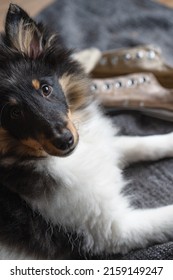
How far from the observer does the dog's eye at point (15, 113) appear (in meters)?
1.55

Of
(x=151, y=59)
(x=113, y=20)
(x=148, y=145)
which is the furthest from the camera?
(x=113, y=20)

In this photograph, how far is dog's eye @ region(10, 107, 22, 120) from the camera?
1.55m

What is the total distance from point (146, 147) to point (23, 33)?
794mm

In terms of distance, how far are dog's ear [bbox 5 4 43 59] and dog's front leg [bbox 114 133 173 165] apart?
611 mm

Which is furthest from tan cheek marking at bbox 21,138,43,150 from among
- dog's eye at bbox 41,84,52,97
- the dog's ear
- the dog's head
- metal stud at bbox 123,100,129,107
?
metal stud at bbox 123,100,129,107

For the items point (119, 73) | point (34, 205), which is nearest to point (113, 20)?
point (119, 73)

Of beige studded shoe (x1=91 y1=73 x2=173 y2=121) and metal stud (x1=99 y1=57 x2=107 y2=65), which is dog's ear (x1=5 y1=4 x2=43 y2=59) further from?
metal stud (x1=99 y1=57 x2=107 y2=65)

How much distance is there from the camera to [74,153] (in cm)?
169

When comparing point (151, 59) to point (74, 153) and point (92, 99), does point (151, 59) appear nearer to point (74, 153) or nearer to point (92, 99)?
point (92, 99)

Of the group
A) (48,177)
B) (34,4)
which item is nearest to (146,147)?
(48,177)

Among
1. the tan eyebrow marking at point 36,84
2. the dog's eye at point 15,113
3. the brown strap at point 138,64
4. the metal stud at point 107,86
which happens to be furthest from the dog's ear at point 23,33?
the brown strap at point 138,64

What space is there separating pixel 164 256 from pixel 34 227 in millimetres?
512

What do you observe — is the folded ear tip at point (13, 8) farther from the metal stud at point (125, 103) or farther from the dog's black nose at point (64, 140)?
the metal stud at point (125, 103)

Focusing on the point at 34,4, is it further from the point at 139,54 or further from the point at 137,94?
the point at 137,94
